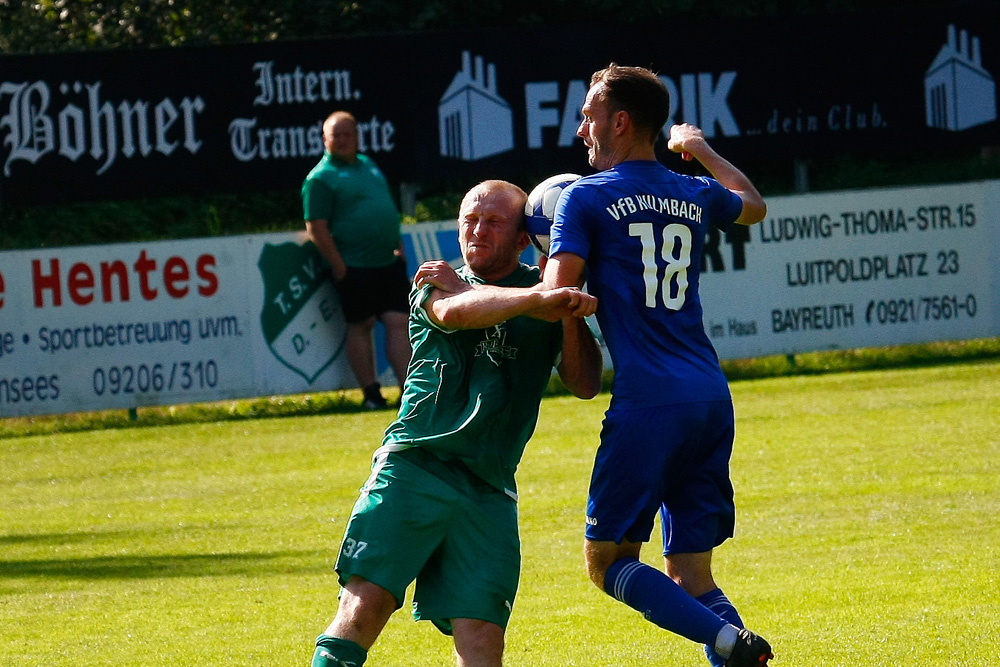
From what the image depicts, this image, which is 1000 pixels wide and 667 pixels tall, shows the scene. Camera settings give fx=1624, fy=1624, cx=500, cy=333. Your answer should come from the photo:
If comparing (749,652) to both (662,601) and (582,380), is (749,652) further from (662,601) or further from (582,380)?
(582,380)

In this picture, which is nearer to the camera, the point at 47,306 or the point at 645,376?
the point at 645,376

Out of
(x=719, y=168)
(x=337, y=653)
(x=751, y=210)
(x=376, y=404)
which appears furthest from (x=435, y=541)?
(x=376, y=404)

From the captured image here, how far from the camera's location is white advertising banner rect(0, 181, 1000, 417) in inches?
541

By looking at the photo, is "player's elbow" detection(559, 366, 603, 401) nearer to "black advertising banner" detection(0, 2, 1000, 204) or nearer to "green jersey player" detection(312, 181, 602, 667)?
"green jersey player" detection(312, 181, 602, 667)

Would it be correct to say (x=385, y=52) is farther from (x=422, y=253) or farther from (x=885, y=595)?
(x=885, y=595)

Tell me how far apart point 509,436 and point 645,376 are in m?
0.45

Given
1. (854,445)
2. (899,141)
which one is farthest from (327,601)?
(899,141)

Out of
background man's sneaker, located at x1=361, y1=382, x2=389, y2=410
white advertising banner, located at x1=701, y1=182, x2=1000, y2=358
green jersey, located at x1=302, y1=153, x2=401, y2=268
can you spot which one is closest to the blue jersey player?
green jersey, located at x1=302, y1=153, x2=401, y2=268

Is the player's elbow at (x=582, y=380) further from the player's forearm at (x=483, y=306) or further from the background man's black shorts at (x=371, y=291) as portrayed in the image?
the background man's black shorts at (x=371, y=291)

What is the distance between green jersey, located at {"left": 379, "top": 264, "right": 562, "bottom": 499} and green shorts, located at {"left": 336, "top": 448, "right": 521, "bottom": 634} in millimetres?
68

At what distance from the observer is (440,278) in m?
4.75

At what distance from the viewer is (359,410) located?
14.0 m

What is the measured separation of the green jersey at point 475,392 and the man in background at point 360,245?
8687 mm

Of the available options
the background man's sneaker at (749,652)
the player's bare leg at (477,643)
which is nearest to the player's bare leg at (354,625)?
the player's bare leg at (477,643)
